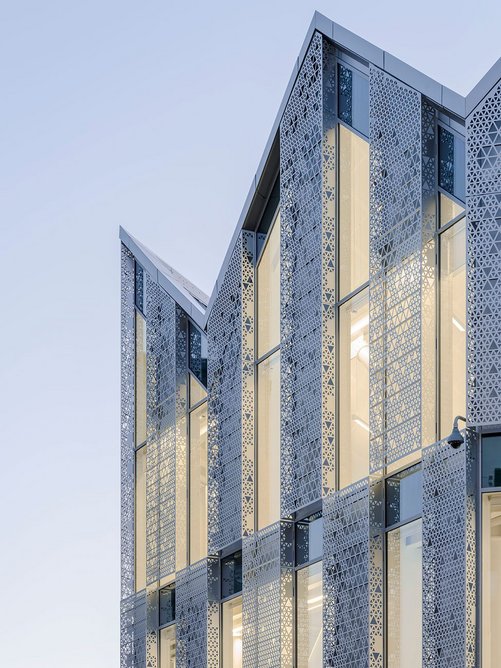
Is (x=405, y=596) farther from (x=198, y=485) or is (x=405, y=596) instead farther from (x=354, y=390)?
(x=198, y=485)

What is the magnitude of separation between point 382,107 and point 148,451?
1373cm

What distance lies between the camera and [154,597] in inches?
1417

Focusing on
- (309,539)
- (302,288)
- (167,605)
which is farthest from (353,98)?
(167,605)

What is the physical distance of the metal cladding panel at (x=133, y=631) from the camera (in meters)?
36.4

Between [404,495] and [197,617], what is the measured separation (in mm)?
10073

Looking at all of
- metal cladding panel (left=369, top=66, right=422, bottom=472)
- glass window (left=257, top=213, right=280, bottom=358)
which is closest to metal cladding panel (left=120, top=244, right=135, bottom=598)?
glass window (left=257, top=213, right=280, bottom=358)

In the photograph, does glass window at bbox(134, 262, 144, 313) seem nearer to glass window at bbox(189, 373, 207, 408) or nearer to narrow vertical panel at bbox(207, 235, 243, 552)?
glass window at bbox(189, 373, 207, 408)

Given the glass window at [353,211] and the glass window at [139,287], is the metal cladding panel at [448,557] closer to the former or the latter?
the glass window at [353,211]

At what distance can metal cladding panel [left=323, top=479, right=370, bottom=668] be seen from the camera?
81.1 feet

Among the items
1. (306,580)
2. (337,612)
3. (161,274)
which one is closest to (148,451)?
(161,274)

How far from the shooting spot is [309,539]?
2783cm

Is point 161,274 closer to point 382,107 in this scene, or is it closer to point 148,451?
point 148,451

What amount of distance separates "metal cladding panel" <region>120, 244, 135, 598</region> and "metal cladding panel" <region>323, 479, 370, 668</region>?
41.5ft

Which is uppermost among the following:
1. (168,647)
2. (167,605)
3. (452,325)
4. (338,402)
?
(452,325)
